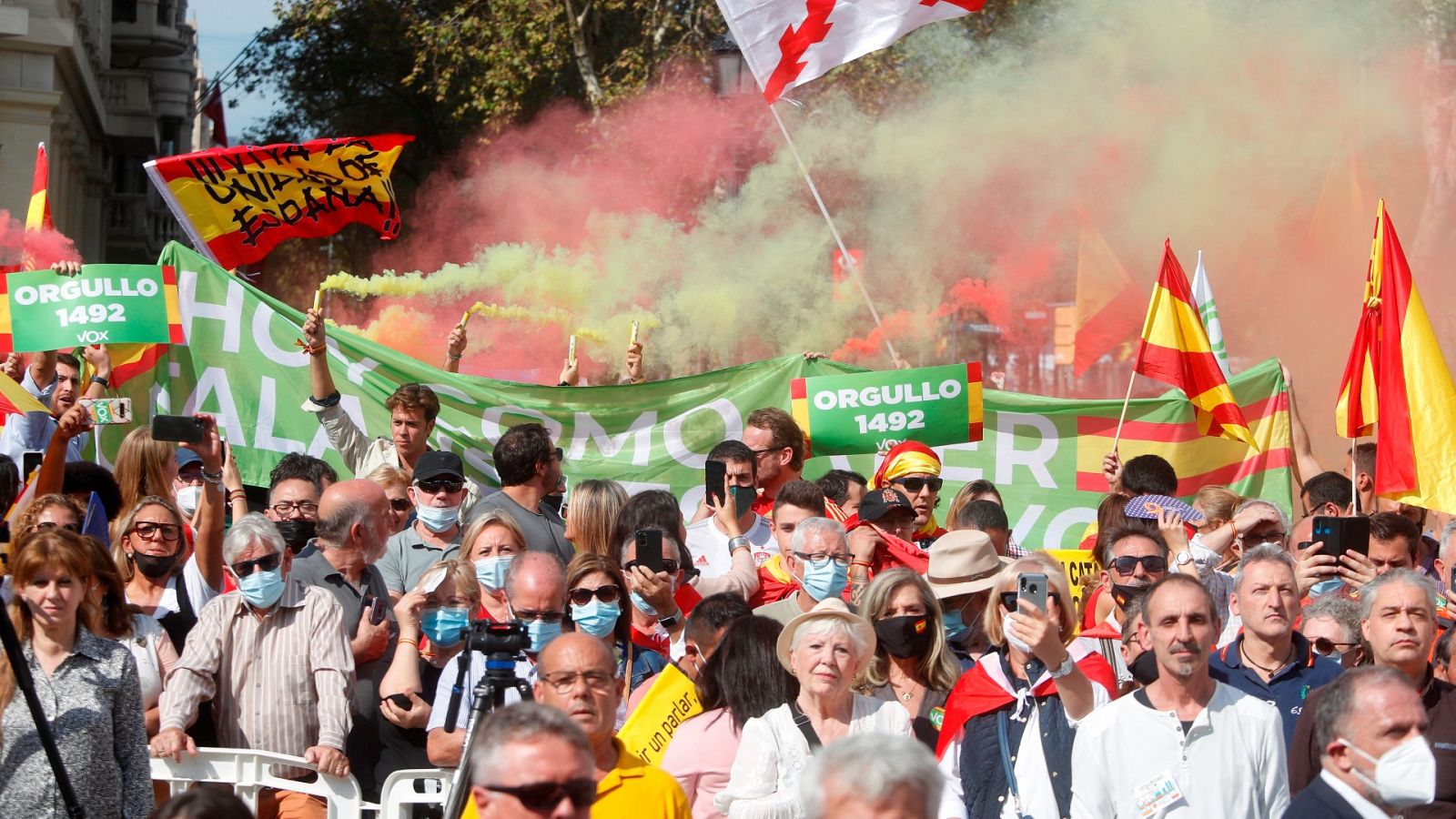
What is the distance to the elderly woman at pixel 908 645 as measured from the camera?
5719mm

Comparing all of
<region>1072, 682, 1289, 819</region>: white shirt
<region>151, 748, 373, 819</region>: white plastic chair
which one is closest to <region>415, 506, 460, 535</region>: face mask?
<region>151, 748, 373, 819</region>: white plastic chair

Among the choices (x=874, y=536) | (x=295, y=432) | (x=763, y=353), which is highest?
(x=763, y=353)

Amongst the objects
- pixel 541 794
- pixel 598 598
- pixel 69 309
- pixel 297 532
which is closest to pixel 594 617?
pixel 598 598

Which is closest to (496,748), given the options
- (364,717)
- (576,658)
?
(576,658)

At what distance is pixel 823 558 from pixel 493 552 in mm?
1164

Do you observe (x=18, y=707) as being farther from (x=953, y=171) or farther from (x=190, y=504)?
(x=953, y=171)

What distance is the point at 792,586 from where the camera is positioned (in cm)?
718

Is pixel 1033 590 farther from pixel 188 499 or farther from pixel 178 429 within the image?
pixel 188 499

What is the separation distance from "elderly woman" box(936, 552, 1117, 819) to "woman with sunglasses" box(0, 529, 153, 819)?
7.46ft

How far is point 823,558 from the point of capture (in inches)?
260

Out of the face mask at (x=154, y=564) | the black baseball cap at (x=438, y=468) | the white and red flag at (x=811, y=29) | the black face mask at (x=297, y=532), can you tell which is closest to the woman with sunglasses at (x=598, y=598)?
the black face mask at (x=297, y=532)

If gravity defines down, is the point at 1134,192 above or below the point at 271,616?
above

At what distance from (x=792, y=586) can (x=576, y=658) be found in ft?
8.92

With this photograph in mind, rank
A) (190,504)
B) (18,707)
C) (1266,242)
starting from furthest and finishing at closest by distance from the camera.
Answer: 1. (1266,242)
2. (190,504)
3. (18,707)
